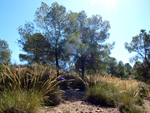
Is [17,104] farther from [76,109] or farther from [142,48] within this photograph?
[142,48]

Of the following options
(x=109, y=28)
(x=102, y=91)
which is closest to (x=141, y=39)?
(x=109, y=28)

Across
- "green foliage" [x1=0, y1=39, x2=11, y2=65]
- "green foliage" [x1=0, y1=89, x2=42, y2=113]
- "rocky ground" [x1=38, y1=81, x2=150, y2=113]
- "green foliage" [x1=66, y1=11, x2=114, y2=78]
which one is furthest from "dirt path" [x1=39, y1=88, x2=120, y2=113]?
"green foliage" [x1=0, y1=39, x2=11, y2=65]

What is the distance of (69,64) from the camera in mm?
14758

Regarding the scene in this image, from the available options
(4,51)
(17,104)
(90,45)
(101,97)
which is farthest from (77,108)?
(4,51)

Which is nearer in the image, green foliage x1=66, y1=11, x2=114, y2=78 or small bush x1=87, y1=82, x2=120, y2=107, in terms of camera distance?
small bush x1=87, y1=82, x2=120, y2=107

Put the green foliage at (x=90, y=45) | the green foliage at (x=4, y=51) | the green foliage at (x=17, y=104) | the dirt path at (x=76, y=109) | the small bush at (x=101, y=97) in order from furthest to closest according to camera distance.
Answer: the green foliage at (x=4, y=51) → the green foliage at (x=90, y=45) → the small bush at (x=101, y=97) → the dirt path at (x=76, y=109) → the green foliage at (x=17, y=104)

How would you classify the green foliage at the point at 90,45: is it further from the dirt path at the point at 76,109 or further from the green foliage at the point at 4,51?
the green foliage at the point at 4,51

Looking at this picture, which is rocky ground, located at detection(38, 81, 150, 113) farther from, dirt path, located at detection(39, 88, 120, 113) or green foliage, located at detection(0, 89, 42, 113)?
green foliage, located at detection(0, 89, 42, 113)

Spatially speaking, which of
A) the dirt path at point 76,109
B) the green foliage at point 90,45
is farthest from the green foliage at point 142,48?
Answer: the dirt path at point 76,109

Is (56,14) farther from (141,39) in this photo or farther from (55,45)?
(141,39)

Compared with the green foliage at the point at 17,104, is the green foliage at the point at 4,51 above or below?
above

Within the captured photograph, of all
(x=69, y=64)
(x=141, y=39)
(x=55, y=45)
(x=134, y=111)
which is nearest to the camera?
(x=134, y=111)

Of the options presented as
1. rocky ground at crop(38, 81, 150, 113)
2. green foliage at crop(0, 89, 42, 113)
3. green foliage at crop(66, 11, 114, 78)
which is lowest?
rocky ground at crop(38, 81, 150, 113)

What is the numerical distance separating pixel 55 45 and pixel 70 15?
335 cm
